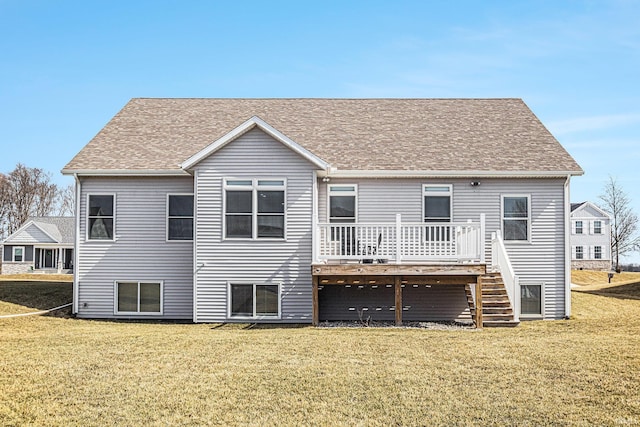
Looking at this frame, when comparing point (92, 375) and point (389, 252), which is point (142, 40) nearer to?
point (389, 252)

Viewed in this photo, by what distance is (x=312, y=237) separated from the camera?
1714cm

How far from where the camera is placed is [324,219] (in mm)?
18719

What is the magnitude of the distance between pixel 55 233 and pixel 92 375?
42.9 m

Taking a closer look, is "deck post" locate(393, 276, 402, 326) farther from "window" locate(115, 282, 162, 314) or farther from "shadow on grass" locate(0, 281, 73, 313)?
"shadow on grass" locate(0, 281, 73, 313)

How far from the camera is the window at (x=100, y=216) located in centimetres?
1906

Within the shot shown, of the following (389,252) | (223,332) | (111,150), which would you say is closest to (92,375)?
(223,332)

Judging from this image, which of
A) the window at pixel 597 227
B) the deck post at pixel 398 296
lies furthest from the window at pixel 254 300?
the window at pixel 597 227

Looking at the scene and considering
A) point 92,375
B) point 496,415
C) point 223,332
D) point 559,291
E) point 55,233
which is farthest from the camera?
point 55,233

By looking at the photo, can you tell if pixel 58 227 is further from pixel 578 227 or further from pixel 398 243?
pixel 578 227

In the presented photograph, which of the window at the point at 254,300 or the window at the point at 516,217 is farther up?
the window at the point at 516,217

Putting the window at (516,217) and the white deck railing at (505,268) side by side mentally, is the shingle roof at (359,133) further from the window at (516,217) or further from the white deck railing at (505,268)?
the white deck railing at (505,268)

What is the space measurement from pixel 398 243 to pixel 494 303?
302 centimetres

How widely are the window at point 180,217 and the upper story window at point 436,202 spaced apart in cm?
709

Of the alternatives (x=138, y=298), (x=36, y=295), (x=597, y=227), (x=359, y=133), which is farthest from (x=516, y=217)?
(x=597, y=227)
